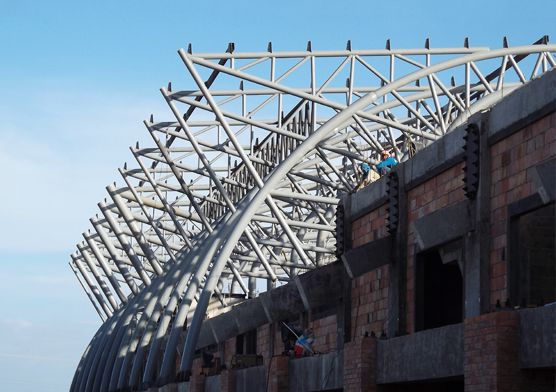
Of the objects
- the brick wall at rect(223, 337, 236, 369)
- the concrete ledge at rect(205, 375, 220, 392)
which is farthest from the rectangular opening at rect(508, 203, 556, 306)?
the brick wall at rect(223, 337, 236, 369)

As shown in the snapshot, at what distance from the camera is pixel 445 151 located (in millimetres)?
24844

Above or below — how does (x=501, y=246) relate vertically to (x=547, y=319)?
above

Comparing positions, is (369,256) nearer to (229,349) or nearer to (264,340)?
(264,340)

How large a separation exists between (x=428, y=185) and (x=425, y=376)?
4.51 m

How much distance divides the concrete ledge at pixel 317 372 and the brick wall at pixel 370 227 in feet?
9.41

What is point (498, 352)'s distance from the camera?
63.8 ft

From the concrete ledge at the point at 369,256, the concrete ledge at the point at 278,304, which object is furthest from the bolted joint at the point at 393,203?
the concrete ledge at the point at 278,304

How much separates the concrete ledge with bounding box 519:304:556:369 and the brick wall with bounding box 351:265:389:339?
329 inches

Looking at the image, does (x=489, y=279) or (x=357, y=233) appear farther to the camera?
(x=357, y=233)

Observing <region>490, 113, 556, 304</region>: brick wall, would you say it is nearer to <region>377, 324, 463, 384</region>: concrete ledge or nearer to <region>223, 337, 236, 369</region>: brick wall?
<region>377, 324, 463, 384</region>: concrete ledge

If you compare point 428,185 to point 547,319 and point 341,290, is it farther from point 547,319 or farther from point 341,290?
point 547,319

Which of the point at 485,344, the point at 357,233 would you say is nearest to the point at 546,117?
the point at 485,344

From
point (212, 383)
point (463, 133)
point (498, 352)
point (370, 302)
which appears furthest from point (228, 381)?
point (498, 352)

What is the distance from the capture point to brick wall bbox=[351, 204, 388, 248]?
93.7 feet
